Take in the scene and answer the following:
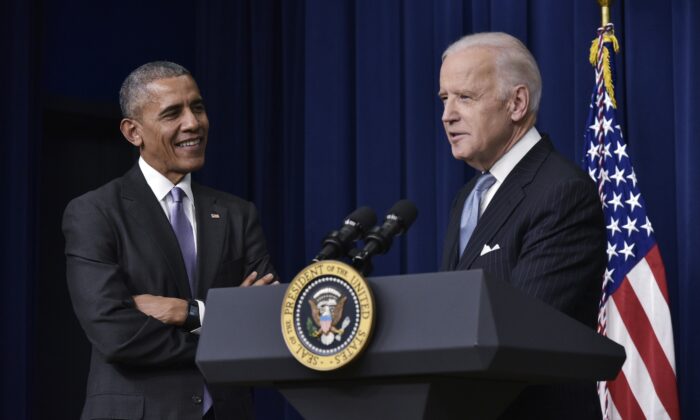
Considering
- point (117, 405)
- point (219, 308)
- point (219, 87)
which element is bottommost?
point (117, 405)

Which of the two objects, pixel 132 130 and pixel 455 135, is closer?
pixel 455 135

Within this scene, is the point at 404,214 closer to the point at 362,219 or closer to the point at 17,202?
the point at 362,219

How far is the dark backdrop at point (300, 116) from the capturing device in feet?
13.7

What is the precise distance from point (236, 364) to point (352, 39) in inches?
154

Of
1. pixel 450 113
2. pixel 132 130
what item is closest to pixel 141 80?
pixel 132 130

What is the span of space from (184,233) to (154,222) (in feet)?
0.40

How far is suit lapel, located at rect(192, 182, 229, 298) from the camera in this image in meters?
3.43

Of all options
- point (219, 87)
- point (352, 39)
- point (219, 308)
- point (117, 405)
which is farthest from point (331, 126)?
point (219, 308)

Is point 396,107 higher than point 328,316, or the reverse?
point 396,107

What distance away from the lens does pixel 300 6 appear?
5.69 m

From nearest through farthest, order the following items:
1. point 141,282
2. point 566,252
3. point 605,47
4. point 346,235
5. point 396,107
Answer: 1. point 346,235
2. point 566,252
3. point 141,282
4. point 605,47
5. point 396,107

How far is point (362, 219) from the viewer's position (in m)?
1.82

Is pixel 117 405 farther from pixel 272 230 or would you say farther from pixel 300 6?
pixel 300 6

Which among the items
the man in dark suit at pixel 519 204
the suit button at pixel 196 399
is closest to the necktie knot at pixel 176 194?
the suit button at pixel 196 399
